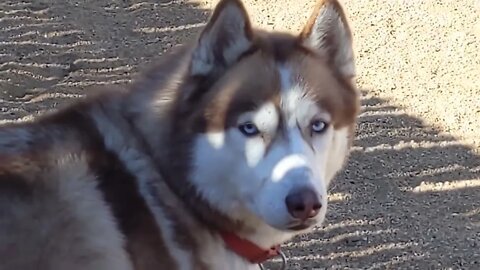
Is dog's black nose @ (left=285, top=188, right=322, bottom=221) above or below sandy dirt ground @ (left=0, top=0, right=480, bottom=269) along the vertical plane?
above

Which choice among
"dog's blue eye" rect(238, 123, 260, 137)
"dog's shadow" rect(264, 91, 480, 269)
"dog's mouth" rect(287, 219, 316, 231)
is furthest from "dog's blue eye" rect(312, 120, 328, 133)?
"dog's shadow" rect(264, 91, 480, 269)

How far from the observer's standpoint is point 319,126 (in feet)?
10.7

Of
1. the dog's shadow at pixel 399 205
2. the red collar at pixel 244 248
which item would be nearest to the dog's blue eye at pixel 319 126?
the red collar at pixel 244 248

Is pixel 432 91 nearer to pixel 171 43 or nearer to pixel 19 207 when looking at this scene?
pixel 171 43

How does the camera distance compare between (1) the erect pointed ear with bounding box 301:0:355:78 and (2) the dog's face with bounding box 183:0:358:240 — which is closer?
(2) the dog's face with bounding box 183:0:358:240

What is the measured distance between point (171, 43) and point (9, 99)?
1389 millimetres

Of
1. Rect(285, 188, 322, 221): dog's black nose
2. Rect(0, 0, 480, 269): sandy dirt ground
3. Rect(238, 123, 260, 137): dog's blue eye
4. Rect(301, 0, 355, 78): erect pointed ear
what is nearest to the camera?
Rect(285, 188, 322, 221): dog's black nose

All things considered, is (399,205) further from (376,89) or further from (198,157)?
(198,157)

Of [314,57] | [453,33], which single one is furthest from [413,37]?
[314,57]

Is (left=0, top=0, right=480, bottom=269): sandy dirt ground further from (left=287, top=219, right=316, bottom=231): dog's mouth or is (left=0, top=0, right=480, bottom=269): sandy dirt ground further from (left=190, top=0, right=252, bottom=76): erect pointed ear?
(left=190, top=0, right=252, bottom=76): erect pointed ear

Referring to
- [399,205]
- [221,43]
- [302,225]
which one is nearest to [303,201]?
[302,225]

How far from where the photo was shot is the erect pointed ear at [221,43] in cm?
331

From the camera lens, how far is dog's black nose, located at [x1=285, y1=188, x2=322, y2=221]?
3055 mm

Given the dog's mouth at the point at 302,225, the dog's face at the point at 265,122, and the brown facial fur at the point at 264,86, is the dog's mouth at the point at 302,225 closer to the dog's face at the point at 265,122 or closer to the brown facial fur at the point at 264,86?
the dog's face at the point at 265,122
